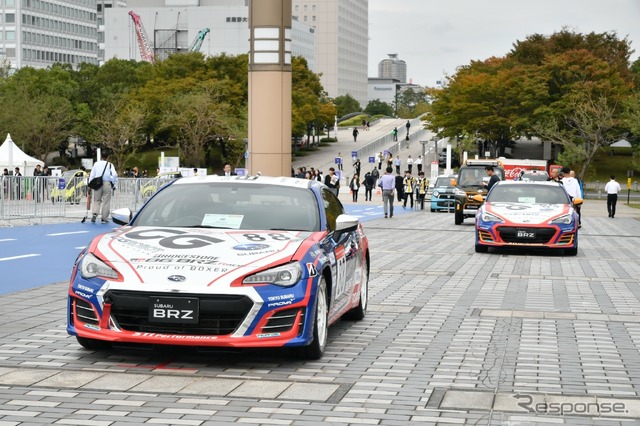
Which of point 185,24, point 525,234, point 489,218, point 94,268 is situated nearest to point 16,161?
point 489,218

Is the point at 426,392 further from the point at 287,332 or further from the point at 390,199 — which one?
the point at 390,199

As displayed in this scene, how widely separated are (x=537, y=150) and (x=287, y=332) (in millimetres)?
104869

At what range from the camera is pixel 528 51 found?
334 feet

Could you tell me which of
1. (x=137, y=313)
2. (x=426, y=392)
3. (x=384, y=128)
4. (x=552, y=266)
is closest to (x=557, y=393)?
(x=426, y=392)

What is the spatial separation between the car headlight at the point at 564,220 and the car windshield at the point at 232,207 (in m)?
12.3

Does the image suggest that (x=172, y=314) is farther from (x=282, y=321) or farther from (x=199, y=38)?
(x=199, y=38)

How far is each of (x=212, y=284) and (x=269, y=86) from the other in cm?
2592

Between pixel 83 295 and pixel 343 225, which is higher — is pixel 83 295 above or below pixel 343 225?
below

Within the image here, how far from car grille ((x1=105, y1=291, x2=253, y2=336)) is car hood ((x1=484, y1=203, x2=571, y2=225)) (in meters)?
14.2

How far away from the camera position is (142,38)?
170m

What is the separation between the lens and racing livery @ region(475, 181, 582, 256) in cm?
2153

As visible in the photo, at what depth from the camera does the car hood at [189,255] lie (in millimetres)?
8148

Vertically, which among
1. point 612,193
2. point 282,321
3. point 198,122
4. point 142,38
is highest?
point 142,38

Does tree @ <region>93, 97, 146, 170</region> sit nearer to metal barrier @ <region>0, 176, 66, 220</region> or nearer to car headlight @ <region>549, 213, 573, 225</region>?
metal barrier @ <region>0, 176, 66, 220</region>
